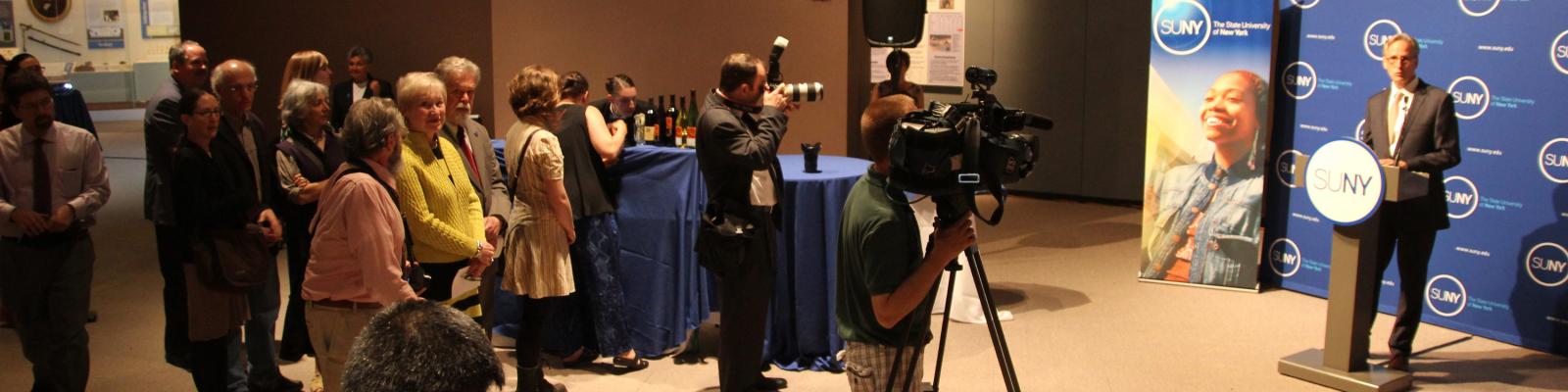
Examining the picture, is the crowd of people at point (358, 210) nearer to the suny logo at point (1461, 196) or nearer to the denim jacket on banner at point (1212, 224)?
the denim jacket on banner at point (1212, 224)

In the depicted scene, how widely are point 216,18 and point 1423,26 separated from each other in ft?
24.8

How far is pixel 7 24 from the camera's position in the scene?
1182 cm

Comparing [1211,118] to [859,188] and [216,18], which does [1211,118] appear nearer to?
[859,188]

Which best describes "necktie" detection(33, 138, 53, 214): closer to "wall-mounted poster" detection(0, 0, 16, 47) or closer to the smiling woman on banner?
the smiling woman on banner

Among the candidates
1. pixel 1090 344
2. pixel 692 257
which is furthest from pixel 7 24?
pixel 1090 344

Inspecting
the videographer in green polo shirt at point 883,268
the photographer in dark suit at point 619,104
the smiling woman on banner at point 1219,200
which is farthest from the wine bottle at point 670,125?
the smiling woman on banner at point 1219,200

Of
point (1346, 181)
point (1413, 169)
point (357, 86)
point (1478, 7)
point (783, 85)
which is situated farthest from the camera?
point (357, 86)

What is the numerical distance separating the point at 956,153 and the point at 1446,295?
13.9ft

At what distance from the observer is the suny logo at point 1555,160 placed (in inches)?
207

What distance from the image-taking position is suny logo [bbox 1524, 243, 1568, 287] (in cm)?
530

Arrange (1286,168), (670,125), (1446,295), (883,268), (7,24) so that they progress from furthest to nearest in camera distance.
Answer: (7,24) → (1286,168) → (1446,295) → (670,125) → (883,268)

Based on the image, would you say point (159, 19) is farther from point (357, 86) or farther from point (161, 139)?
point (161, 139)

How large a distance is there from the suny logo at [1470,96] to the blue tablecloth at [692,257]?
2840 mm

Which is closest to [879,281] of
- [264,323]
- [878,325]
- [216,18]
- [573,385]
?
[878,325]
